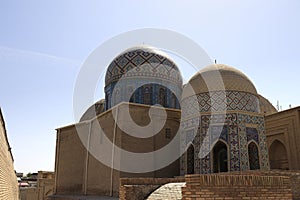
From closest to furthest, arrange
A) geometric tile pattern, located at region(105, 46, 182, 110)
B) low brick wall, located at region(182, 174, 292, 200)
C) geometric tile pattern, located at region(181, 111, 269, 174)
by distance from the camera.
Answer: low brick wall, located at region(182, 174, 292, 200), geometric tile pattern, located at region(181, 111, 269, 174), geometric tile pattern, located at region(105, 46, 182, 110)

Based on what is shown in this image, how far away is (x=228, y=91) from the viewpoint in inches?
460

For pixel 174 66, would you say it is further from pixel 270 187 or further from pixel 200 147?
pixel 270 187

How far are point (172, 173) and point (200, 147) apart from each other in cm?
199

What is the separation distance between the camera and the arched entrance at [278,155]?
13.6 metres

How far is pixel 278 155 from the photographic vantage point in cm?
1403

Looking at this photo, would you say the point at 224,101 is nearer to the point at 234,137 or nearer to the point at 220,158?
the point at 234,137

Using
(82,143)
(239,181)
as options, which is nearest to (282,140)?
(82,143)

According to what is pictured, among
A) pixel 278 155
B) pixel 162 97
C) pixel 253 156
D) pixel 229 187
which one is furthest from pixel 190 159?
pixel 229 187

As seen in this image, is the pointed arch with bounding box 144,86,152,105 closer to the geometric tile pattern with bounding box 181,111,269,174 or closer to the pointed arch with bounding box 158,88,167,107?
the pointed arch with bounding box 158,88,167,107

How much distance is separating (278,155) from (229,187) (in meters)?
10.7

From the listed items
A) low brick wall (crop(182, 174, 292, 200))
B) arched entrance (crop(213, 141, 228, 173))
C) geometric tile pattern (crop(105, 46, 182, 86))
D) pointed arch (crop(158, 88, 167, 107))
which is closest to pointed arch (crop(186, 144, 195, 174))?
arched entrance (crop(213, 141, 228, 173))

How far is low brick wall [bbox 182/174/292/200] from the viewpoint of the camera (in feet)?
14.5

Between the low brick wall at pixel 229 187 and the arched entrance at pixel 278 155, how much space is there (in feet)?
32.1

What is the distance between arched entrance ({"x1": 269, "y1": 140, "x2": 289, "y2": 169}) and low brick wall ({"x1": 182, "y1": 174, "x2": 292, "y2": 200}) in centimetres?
978
